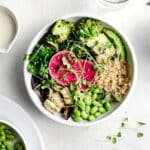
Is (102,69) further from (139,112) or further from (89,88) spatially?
(139,112)

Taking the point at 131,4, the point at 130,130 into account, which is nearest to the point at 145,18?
the point at 131,4

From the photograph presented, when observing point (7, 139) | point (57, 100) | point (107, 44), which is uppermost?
point (107, 44)

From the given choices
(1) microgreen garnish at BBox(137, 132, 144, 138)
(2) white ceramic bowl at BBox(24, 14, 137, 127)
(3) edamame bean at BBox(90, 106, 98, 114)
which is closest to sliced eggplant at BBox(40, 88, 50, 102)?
(2) white ceramic bowl at BBox(24, 14, 137, 127)

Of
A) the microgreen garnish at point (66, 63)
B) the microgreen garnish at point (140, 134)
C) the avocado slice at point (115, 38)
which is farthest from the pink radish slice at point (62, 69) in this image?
the microgreen garnish at point (140, 134)

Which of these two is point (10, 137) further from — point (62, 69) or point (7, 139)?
point (62, 69)

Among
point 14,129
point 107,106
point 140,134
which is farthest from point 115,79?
point 14,129

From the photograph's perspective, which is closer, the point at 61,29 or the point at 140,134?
the point at 61,29

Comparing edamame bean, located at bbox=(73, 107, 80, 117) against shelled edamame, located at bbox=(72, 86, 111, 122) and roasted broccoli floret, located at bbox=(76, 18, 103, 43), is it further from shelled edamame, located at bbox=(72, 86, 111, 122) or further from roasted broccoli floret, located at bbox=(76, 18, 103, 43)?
roasted broccoli floret, located at bbox=(76, 18, 103, 43)
